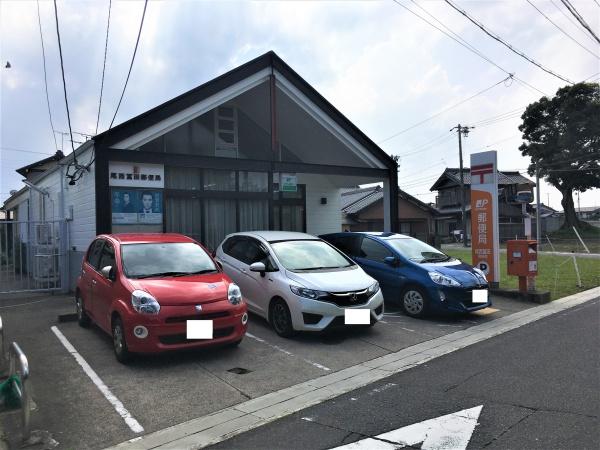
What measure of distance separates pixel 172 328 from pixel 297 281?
2.11 metres

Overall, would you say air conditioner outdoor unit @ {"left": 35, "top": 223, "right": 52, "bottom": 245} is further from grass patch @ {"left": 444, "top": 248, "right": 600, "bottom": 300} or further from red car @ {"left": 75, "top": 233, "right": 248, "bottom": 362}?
grass patch @ {"left": 444, "top": 248, "right": 600, "bottom": 300}

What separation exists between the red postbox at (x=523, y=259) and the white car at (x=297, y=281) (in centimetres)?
461

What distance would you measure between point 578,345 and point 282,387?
174 inches

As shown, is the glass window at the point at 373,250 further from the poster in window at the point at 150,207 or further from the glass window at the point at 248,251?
the poster in window at the point at 150,207

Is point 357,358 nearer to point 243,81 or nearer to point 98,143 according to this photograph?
point 98,143

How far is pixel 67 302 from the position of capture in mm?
9812

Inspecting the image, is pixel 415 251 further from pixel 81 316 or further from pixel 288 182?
pixel 81 316

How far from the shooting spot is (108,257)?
6738 mm

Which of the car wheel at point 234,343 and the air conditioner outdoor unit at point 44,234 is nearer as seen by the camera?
the car wheel at point 234,343

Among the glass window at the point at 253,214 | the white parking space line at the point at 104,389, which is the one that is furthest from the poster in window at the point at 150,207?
the white parking space line at the point at 104,389

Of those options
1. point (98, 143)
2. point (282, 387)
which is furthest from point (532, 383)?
point (98, 143)

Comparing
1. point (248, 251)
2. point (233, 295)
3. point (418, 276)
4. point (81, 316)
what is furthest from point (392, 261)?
point (81, 316)

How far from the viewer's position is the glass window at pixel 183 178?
11.4m

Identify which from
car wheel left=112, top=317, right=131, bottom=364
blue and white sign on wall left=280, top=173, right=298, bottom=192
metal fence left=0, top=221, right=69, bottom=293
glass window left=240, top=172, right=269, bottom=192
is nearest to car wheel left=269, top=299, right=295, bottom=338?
car wheel left=112, top=317, right=131, bottom=364
